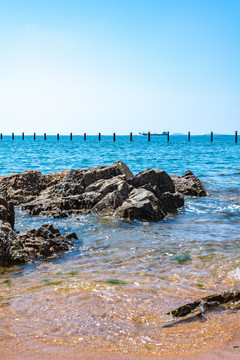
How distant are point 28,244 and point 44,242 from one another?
325 mm

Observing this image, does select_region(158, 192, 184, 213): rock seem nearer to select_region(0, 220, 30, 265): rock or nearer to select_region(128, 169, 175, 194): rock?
select_region(128, 169, 175, 194): rock

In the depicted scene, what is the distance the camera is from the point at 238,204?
11219 millimetres

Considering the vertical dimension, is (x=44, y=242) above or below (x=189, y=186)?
below

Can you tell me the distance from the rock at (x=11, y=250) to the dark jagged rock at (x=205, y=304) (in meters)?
2.72

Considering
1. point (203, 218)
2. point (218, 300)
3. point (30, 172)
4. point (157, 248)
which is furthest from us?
point (30, 172)

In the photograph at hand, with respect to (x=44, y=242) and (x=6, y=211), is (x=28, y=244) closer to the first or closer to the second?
(x=44, y=242)

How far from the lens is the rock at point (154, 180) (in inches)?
448

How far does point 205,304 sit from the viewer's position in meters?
3.67

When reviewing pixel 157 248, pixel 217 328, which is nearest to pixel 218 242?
pixel 157 248

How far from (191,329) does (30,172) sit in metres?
10.3

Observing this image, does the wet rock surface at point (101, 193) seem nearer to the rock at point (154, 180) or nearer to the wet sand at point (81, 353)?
the rock at point (154, 180)

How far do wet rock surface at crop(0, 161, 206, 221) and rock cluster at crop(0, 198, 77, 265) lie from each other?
255 centimetres

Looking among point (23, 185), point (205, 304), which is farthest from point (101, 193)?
point (205, 304)

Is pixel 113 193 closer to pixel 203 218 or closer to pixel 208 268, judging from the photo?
pixel 203 218
